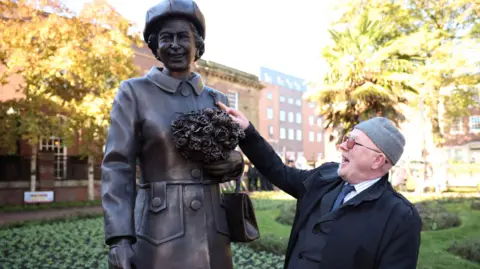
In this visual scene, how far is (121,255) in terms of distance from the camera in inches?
77.4

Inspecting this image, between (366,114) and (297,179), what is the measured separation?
42.8ft

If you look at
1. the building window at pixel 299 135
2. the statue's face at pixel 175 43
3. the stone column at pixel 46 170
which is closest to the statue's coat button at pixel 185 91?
the statue's face at pixel 175 43

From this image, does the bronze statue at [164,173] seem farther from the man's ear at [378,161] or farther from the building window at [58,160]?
the building window at [58,160]

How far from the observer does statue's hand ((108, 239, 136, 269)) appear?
1947mm

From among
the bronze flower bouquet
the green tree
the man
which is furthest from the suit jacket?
the green tree

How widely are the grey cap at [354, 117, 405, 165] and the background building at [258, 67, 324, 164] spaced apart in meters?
57.5

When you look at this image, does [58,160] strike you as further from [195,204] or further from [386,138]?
[386,138]

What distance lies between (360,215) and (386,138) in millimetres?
492

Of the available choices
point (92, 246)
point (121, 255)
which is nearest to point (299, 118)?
point (92, 246)


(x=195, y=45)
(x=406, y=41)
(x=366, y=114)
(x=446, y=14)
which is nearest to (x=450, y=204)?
(x=366, y=114)

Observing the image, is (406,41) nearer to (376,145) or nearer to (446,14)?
(446,14)

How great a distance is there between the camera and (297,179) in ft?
10.6

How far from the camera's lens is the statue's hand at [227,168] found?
2.31m

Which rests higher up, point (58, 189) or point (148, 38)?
point (148, 38)
